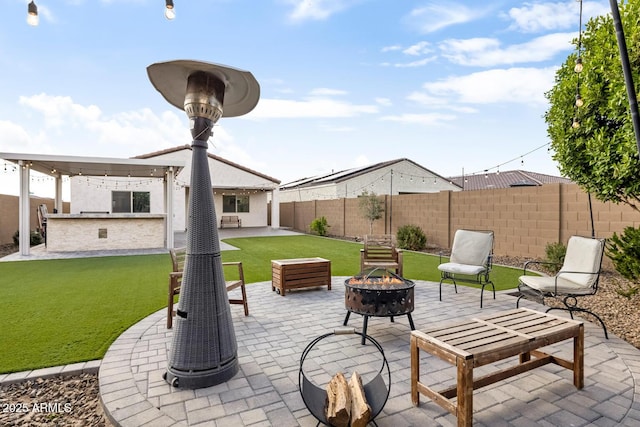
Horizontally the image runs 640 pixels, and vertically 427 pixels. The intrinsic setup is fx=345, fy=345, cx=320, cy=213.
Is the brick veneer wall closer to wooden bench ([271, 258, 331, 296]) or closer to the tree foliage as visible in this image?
the tree foliage

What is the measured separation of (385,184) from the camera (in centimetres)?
2459

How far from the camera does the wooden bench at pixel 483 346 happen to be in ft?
6.83

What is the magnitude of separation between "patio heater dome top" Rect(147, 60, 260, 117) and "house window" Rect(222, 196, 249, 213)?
793 inches

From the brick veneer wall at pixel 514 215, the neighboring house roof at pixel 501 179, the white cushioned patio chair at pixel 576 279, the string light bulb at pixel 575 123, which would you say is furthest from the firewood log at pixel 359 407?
the neighboring house roof at pixel 501 179

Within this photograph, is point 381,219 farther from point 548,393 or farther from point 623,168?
point 548,393

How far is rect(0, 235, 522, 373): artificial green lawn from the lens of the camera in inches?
134

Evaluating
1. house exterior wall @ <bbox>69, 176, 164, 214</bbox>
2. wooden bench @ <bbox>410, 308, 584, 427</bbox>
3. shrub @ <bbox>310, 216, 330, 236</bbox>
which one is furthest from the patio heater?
house exterior wall @ <bbox>69, 176, 164, 214</bbox>

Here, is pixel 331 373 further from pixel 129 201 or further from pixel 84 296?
pixel 129 201

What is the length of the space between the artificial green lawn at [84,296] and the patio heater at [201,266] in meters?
1.21

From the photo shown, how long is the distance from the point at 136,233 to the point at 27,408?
33.3 feet

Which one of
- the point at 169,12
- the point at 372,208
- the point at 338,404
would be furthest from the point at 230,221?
the point at 338,404

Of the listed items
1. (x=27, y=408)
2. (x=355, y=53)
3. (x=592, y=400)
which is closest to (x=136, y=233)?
(x=355, y=53)

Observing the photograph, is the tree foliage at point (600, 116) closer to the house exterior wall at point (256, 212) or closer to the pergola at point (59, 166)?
the pergola at point (59, 166)

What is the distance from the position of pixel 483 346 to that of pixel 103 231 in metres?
12.3
